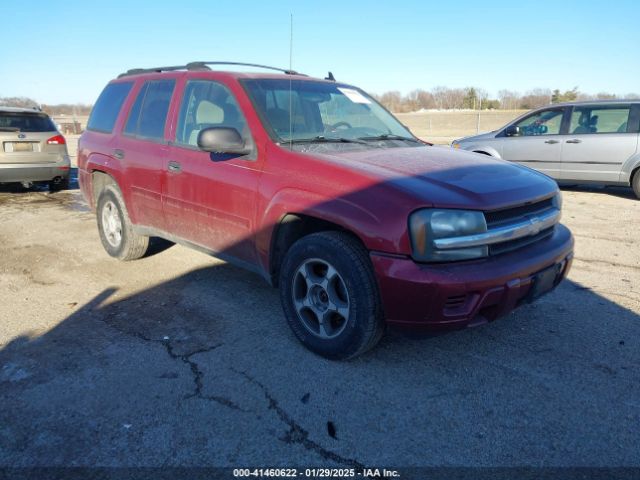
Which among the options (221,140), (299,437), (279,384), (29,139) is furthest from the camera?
(29,139)

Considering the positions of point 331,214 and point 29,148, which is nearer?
point 331,214

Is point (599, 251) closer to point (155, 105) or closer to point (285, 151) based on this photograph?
point (285, 151)

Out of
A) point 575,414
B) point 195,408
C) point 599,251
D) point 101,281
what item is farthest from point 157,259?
point 599,251

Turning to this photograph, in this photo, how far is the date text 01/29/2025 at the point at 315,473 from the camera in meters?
2.20

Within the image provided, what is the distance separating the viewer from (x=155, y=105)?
454 cm

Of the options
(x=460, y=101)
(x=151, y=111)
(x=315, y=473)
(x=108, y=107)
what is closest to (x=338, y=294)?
(x=315, y=473)

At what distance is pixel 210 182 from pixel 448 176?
1.78 metres

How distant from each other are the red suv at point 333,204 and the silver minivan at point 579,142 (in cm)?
585

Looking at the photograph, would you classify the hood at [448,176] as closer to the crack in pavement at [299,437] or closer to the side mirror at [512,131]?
the crack in pavement at [299,437]

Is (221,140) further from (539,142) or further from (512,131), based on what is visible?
(512,131)

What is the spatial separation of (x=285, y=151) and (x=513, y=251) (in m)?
1.59

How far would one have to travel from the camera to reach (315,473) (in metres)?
2.21

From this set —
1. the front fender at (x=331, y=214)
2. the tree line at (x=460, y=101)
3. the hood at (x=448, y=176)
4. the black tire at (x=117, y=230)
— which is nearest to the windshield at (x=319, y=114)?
the hood at (x=448, y=176)

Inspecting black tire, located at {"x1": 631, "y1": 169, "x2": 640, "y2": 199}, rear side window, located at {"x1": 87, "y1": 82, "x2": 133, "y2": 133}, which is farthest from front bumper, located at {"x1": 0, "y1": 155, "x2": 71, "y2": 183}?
black tire, located at {"x1": 631, "y1": 169, "x2": 640, "y2": 199}
